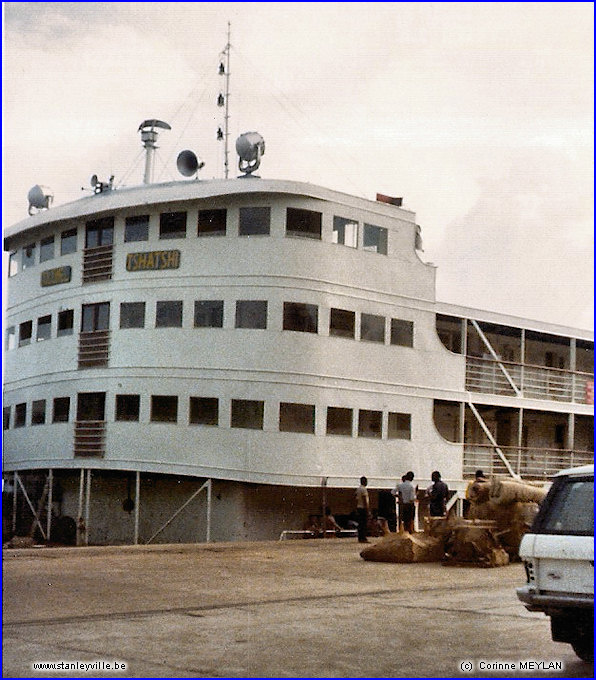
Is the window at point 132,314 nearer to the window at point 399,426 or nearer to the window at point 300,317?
the window at point 300,317

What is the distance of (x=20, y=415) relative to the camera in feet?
111

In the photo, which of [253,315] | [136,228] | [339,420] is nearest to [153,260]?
[136,228]

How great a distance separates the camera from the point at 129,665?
7887mm

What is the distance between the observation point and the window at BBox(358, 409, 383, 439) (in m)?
29.8

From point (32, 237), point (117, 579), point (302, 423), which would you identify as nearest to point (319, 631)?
point (117, 579)

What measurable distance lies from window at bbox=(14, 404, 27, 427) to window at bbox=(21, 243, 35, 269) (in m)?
4.61

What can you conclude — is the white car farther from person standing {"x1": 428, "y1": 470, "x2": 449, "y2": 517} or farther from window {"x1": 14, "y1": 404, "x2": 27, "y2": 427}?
window {"x1": 14, "y1": 404, "x2": 27, "y2": 427}

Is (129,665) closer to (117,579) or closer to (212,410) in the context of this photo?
(117,579)

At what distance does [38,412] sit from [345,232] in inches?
440

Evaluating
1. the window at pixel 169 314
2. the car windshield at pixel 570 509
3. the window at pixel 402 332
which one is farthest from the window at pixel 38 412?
the car windshield at pixel 570 509

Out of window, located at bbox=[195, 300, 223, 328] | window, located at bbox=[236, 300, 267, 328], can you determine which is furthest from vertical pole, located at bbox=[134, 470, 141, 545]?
window, located at bbox=[236, 300, 267, 328]

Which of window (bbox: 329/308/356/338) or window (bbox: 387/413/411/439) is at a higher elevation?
window (bbox: 329/308/356/338)

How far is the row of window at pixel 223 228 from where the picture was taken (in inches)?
1132

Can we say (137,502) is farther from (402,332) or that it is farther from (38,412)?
(402,332)
